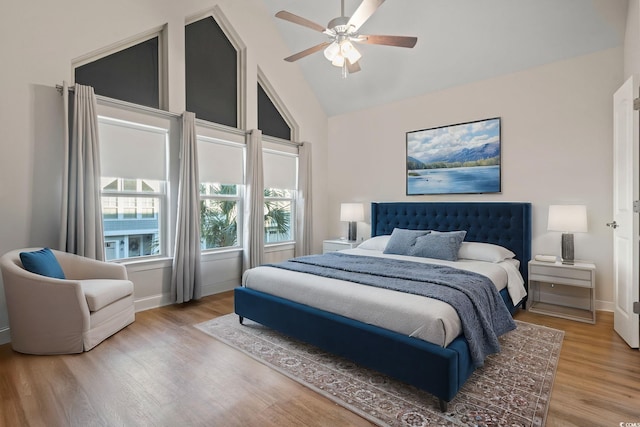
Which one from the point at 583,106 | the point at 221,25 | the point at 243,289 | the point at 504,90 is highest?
the point at 221,25

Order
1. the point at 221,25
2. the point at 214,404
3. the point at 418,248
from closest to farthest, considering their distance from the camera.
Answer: the point at 214,404 < the point at 418,248 < the point at 221,25

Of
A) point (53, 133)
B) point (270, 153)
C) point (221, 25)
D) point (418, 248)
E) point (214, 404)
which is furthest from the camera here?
point (270, 153)

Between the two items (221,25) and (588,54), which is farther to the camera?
(221,25)

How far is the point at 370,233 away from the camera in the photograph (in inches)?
216

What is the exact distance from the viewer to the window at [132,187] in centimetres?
359

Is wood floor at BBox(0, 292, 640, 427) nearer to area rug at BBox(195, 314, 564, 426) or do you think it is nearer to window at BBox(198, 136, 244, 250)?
area rug at BBox(195, 314, 564, 426)

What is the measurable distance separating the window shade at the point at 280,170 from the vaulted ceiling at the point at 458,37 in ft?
5.18

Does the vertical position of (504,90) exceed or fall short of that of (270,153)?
it exceeds it

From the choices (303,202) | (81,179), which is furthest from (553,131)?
(81,179)

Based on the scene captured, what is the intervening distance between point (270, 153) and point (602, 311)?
482 centimetres

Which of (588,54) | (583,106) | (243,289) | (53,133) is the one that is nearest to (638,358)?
(583,106)

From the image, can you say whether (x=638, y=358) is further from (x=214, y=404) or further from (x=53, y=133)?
(x=53, y=133)

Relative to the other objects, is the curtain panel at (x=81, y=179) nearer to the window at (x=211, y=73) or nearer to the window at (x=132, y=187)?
the window at (x=132, y=187)

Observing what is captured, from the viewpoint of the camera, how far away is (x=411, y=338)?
208cm
